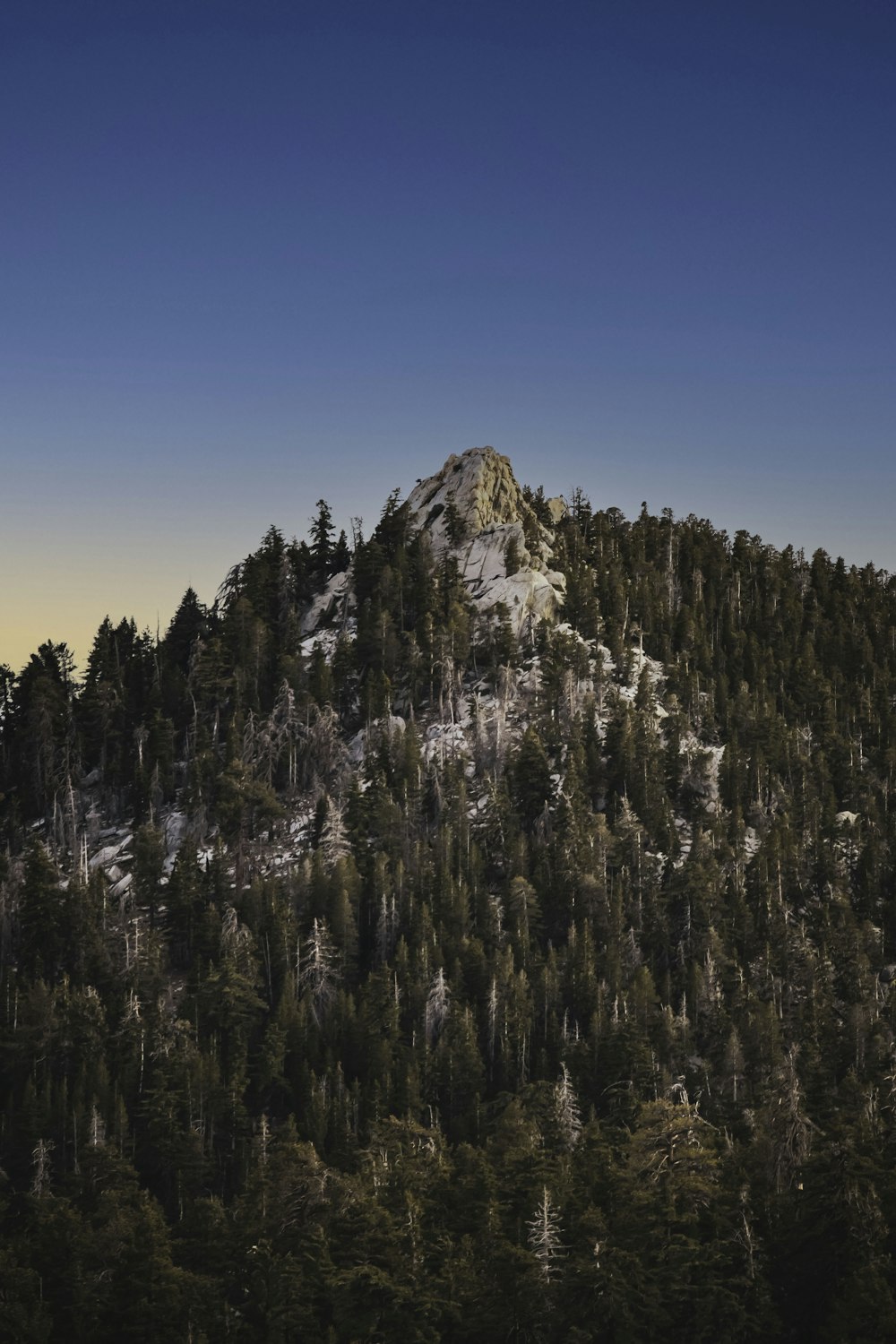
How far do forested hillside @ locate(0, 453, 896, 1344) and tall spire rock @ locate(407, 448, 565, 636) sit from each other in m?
→ 0.70

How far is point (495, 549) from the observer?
602 feet

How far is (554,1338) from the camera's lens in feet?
224

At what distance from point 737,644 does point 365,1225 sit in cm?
12119

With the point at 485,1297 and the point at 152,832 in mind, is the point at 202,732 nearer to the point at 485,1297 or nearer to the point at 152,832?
the point at 152,832

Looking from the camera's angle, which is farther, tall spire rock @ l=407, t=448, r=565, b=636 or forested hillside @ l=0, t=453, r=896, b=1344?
tall spire rock @ l=407, t=448, r=565, b=636

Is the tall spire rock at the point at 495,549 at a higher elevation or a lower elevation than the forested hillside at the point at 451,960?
higher

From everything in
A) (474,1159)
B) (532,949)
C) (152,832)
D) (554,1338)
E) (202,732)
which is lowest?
(554,1338)

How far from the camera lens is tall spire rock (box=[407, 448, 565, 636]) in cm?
17350

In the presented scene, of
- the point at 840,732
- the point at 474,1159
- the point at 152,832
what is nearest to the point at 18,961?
the point at 152,832

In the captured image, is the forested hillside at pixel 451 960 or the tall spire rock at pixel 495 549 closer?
the forested hillside at pixel 451 960

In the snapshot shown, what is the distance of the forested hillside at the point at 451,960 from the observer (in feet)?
A: 241

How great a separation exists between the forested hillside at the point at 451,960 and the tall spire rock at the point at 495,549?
704mm

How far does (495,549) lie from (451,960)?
6757cm

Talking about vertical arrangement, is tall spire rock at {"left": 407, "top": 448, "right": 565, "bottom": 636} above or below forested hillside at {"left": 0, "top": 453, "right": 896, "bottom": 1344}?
above
